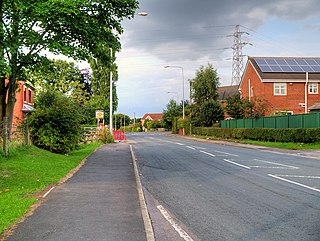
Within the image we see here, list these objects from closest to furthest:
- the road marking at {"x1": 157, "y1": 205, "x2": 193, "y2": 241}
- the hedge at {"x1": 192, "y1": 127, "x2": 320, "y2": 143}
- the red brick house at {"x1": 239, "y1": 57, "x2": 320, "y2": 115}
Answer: the road marking at {"x1": 157, "y1": 205, "x2": 193, "y2": 241}
the hedge at {"x1": 192, "y1": 127, "x2": 320, "y2": 143}
the red brick house at {"x1": 239, "y1": 57, "x2": 320, "y2": 115}

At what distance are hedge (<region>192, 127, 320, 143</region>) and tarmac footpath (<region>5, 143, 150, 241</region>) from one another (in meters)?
19.5

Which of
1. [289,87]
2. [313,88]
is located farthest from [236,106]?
[313,88]

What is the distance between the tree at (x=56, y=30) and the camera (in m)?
14.5

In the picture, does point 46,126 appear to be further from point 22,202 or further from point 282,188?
point 282,188

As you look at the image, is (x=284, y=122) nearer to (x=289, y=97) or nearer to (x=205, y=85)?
(x=289, y=97)

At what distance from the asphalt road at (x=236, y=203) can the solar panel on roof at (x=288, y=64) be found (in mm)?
32832

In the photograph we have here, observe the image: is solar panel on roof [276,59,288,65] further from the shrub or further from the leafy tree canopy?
the shrub

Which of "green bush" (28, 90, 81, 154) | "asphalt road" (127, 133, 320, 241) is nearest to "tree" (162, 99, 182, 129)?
"green bush" (28, 90, 81, 154)

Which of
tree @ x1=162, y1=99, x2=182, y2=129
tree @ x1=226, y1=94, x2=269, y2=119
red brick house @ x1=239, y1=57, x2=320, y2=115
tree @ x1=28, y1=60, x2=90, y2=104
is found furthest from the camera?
tree @ x1=162, y1=99, x2=182, y2=129

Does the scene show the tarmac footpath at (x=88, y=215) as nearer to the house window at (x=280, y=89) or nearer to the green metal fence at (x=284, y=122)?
the green metal fence at (x=284, y=122)

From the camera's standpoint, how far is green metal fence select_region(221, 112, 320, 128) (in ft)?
90.6

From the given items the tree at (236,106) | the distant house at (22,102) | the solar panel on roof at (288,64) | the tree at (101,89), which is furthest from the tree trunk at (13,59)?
the tree at (101,89)

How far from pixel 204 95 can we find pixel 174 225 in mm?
48937

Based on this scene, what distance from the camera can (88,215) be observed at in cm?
671
